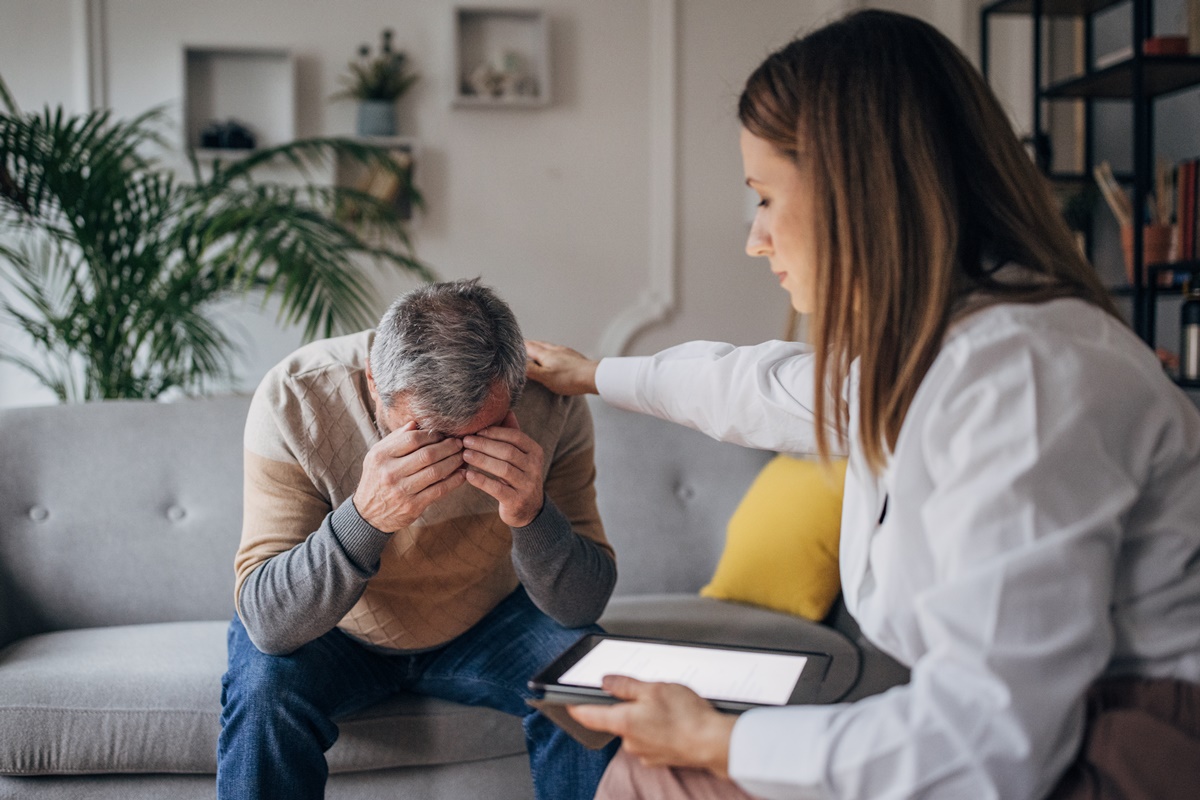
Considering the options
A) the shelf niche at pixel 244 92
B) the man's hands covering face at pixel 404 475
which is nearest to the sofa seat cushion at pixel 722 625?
the man's hands covering face at pixel 404 475

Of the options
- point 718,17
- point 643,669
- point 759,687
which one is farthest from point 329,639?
point 718,17

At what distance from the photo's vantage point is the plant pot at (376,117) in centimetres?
348

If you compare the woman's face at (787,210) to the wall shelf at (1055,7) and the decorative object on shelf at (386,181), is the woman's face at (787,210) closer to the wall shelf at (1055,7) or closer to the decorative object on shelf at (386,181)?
the decorative object on shelf at (386,181)

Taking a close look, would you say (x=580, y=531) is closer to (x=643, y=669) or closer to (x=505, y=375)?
(x=505, y=375)

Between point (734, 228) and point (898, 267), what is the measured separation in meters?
3.04

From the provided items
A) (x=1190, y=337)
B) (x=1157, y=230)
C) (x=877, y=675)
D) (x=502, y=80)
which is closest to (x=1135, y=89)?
(x=1157, y=230)

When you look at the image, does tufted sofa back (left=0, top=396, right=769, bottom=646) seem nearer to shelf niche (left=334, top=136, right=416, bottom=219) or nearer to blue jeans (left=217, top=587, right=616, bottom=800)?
blue jeans (left=217, top=587, right=616, bottom=800)

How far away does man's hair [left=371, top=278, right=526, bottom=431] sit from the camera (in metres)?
1.26

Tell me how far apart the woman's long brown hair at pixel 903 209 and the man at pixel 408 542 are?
530 mm

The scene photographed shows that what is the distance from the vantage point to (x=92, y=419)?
79.6 inches

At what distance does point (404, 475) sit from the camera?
4.12 ft

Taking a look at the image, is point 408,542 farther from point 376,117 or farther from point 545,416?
point 376,117

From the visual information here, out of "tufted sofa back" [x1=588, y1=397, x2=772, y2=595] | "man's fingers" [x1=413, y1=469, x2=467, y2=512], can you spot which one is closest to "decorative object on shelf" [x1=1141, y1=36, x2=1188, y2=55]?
"tufted sofa back" [x1=588, y1=397, x2=772, y2=595]

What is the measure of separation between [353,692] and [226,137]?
2473mm
